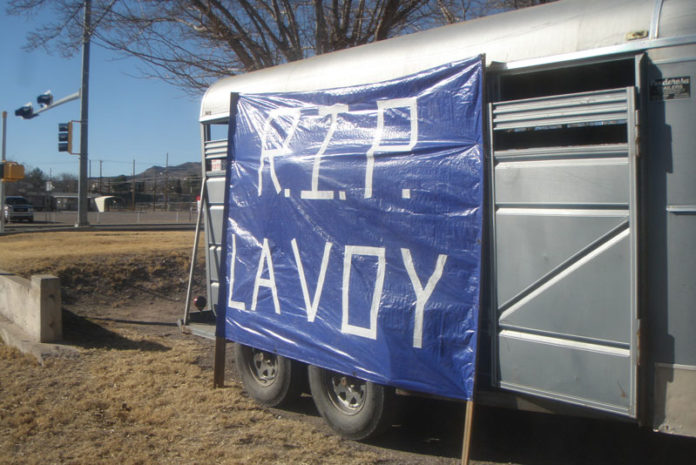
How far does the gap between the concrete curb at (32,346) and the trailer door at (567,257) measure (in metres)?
5.45

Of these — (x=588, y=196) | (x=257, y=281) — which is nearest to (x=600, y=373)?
(x=588, y=196)

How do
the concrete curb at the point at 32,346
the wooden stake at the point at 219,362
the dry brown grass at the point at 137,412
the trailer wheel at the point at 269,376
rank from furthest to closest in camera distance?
the concrete curb at the point at 32,346, the wooden stake at the point at 219,362, the trailer wheel at the point at 269,376, the dry brown grass at the point at 137,412

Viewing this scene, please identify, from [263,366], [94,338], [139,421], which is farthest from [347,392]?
[94,338]

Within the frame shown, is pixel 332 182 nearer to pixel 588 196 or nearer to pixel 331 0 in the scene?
pixel 588 196

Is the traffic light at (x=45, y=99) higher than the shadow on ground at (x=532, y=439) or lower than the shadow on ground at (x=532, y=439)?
higher

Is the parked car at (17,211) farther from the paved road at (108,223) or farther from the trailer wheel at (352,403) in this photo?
the trailer wheel at (352,403)

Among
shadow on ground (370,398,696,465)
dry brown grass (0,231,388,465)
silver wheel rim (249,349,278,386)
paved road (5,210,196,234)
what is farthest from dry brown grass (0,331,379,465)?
paved road (5,210,196,234)

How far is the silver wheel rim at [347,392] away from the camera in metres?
5.02

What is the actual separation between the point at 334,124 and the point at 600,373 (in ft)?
9.01

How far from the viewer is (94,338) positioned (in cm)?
863

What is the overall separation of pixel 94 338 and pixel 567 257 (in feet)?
22.4

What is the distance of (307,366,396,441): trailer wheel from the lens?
15.7 ft

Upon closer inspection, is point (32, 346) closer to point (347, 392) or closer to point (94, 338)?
point (94, 338)

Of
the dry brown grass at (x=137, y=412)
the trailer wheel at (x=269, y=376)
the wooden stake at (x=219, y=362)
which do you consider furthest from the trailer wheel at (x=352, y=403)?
the wooden stake at (x=219, y=362)
